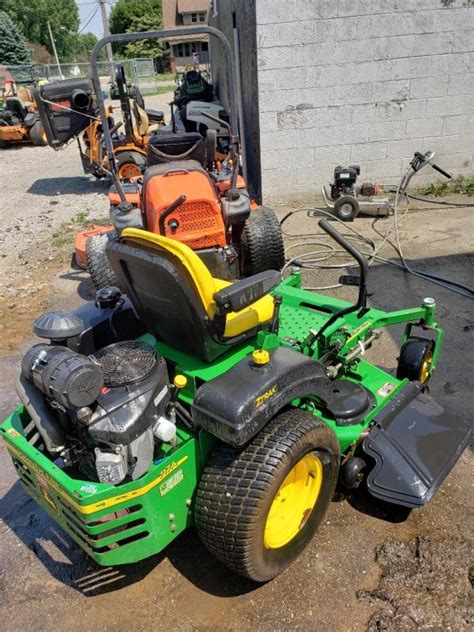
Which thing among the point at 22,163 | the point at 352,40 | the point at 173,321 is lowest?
the point at 22,163

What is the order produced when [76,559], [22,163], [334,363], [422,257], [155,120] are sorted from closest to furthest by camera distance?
[76,559] < [334,363] < [422,257] < [155,120] < [22,163]

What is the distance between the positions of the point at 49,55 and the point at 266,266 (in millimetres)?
64700

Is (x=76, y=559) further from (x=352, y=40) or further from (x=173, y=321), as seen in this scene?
(x=352, y=40)

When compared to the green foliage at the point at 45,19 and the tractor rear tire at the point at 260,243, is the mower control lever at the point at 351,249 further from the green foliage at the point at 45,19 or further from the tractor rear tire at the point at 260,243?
the green foliage at the point at 45,19

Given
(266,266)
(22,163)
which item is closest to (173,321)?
(266,266)

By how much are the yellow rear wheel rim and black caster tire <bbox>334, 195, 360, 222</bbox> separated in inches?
184

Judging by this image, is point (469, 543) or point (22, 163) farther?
point (22, 163)

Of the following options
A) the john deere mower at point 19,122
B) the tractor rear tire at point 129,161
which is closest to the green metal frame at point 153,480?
the tractor rear tire at point 129,161

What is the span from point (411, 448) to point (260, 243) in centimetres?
271

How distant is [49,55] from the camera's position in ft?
193

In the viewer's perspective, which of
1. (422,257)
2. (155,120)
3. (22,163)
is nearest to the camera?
(422,257)

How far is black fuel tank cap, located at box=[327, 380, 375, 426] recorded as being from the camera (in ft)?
8.72

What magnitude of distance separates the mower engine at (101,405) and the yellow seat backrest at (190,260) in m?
0.33

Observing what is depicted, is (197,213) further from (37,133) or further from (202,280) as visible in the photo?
(37,133)
